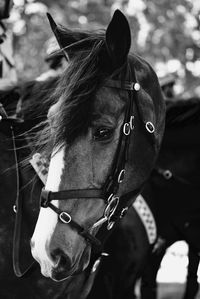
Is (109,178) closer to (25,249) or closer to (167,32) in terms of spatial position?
(25,249)

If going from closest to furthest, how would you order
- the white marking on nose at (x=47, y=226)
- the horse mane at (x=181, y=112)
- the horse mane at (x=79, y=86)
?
the white marking on nose at (x=47, y=226) → the horse mane at (x=79, y=86) → the horse mane at (x=181, y=112)

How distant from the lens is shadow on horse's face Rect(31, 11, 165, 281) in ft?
8.21

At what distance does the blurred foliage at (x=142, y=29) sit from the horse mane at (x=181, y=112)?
831cm

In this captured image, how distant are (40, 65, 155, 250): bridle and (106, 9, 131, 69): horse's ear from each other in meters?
0.11

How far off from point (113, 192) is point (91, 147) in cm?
25

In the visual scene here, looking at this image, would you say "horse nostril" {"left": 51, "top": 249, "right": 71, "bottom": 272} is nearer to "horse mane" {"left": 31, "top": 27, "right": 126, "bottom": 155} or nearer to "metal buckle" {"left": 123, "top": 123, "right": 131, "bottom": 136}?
"horse mane" {"left": 31, "top": 27, "right": 126, "bottom": 155}

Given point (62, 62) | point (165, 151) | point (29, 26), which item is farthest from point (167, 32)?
point (165, 151)

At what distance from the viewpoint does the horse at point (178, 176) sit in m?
4.36

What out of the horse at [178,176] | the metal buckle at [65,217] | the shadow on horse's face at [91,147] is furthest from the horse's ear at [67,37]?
the horse at [178,176]

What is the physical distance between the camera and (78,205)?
101 inches

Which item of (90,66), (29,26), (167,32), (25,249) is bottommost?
(167,32)

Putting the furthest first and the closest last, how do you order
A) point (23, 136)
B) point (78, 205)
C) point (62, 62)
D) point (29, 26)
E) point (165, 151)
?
point (29, 26) → point (62, 62) → point (165, 151) → point (23, 136) → point (78, 205)

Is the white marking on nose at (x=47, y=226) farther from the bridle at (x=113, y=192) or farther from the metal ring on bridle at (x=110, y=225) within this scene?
the metal ring on bridle at (x=110, y=225)

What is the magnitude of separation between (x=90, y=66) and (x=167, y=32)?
11.4 meters
